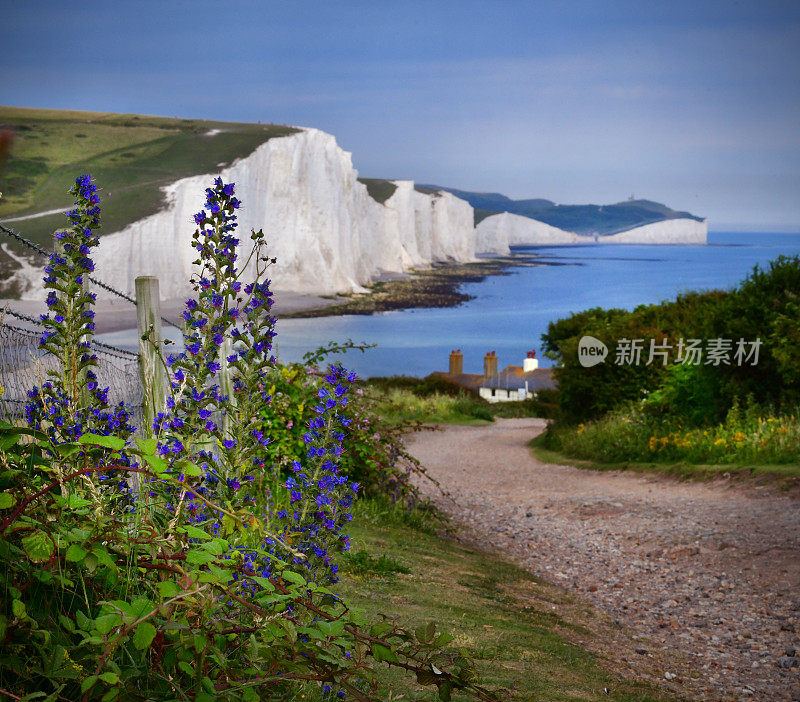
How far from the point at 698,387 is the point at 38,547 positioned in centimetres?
1327

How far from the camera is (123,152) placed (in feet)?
127

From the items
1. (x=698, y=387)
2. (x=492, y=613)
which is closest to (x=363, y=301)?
(x=698, y=387)

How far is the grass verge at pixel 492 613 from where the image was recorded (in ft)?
11.6

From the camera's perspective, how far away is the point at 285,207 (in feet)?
148

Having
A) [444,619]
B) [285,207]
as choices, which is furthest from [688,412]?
[285,207]

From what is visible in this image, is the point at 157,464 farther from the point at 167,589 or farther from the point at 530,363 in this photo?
the point at 530,363

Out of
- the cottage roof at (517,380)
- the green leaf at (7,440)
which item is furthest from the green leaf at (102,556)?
the cottage roof at (517,380)

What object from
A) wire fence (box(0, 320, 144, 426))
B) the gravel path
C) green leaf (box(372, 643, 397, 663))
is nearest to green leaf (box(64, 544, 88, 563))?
green leaf (box(372, 643, 397, 663))

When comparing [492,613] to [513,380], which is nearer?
[492,613]

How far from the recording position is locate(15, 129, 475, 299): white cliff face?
33.9 meters

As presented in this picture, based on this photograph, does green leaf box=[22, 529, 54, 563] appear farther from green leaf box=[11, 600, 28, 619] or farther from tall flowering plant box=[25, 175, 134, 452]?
tall flowering plant box=[25, 175, 134, 452]

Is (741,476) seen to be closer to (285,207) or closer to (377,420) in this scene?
(377,420)

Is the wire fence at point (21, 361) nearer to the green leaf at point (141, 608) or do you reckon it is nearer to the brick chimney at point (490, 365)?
the green leaf at point (141, 608)

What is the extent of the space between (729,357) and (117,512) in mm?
12401
